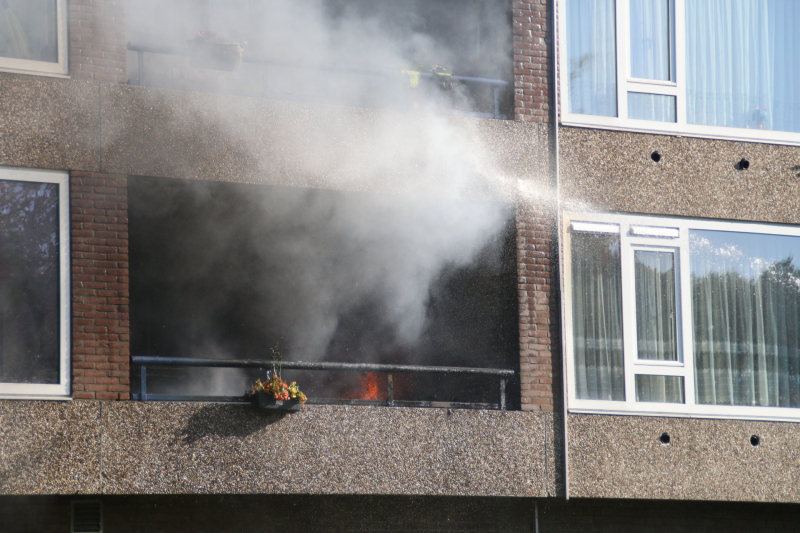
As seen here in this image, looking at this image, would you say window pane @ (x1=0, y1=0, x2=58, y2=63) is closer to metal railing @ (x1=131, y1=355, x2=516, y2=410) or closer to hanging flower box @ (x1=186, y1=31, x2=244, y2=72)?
hanging flower box @ (x1=186, y1=31, x2=244, y2=72)

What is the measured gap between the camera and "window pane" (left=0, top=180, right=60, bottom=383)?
22.9 feet

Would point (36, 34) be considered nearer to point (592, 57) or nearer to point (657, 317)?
point (592, 57)

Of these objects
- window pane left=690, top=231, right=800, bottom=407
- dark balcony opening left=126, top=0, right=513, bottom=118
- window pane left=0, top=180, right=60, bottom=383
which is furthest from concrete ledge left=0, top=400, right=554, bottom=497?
dark balcony opening left=126, top=0, right=513, bottom=118

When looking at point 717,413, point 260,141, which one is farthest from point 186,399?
point 717,413

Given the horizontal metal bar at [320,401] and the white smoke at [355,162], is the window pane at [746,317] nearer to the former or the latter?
the white smoke at [355,162]

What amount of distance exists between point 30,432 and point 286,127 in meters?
3.15

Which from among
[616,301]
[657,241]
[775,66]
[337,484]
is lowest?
[337,484]

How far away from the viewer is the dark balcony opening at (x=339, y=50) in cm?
820

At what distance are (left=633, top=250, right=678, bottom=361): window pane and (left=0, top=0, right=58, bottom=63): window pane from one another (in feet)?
17.4

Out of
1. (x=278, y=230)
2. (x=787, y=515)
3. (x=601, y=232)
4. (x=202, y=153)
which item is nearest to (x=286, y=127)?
(x=202, y=153)

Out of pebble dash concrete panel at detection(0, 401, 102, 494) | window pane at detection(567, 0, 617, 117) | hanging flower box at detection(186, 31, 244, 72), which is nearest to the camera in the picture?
pebble dash concrete panel at detection(0, 401, 102, 494)

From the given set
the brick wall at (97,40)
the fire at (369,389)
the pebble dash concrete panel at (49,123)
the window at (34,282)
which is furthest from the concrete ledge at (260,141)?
the fire at (369,389)

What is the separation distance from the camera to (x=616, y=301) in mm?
8281

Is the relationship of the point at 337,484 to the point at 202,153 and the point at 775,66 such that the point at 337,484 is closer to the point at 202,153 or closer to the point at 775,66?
the point at 202,153
